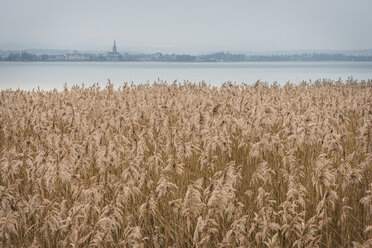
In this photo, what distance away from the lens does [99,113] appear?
9.38 meters

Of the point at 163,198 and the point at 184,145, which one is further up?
the point at 184,145

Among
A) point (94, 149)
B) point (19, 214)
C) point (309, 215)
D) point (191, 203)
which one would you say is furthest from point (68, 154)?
point (309, 215)

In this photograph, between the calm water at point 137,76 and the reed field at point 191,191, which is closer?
the reed field at point 191,191

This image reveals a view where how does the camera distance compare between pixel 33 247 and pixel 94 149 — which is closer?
pixel 33 247

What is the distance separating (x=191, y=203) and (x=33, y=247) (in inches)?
49.1

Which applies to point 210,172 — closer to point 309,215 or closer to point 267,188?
point 267,188

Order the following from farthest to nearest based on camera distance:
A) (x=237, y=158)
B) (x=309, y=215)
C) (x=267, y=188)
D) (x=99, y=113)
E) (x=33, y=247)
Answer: (x=99, y=113)
(x=237, y=158)
(x=267, y=188)
(x=309, y=215)
(x=33, y=247)

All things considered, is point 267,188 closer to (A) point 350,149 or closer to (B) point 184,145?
(B) point 184,145

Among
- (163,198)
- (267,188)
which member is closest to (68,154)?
(163,198)

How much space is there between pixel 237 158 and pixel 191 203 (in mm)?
2936

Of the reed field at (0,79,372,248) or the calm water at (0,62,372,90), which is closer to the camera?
the reed field at (0,79,372,248)

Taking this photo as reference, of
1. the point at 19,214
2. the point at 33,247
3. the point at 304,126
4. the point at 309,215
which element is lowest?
the point at 309,215

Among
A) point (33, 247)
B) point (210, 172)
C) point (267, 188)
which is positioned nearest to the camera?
point (33, 247)

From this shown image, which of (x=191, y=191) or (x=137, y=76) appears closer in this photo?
(x=191, y=191)
